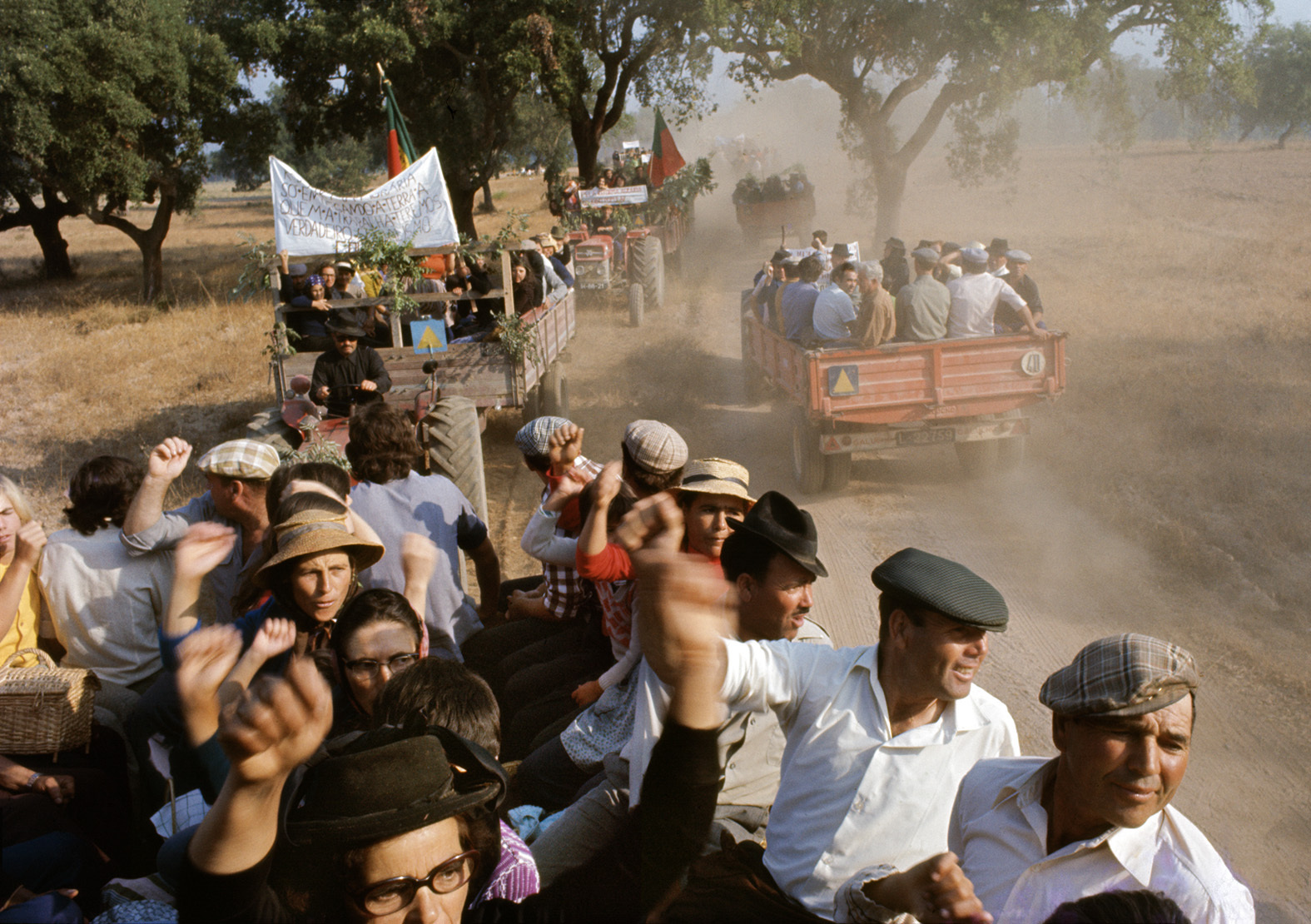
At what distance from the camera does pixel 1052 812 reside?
211 centimetres

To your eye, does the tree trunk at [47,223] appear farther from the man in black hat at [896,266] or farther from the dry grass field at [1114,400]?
the man in black hat at [896,266]

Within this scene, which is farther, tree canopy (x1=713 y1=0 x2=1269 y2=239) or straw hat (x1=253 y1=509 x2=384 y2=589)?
tree canopy (x1=713 y1=0 x2=1269 y2=239)

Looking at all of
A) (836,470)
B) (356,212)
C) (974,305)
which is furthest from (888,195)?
(356,212)

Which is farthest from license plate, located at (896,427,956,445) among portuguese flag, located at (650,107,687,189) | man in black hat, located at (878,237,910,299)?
portuguese flag, located at (650,107,687,189)

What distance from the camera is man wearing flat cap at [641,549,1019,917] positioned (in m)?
2.20

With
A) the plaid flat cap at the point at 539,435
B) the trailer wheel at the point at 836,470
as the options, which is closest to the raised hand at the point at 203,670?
the plaid flat cap at the point at 539,435

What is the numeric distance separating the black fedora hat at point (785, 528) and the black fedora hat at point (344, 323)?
5.26 m

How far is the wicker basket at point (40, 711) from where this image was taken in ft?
9.61

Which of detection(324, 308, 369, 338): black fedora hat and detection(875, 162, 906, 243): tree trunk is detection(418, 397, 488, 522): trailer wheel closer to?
detection(324, 308, 369, 338): black fedora hat

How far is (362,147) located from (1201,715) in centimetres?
5492

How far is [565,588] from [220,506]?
144 centimetres

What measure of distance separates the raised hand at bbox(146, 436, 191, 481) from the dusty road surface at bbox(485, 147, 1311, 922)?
13.4ft

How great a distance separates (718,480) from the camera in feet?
10.2

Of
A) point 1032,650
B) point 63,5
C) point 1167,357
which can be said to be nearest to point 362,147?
point 63,5
